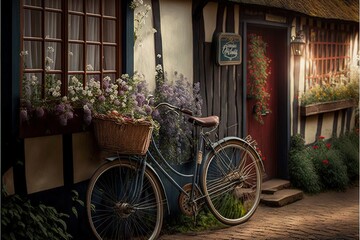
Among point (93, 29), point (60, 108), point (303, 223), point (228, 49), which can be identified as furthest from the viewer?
point (228, 49)

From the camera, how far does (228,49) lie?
8305 millimetres

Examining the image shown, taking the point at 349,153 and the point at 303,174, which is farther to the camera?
the point at 349,153

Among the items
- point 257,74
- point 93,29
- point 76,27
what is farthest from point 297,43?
point 76,27

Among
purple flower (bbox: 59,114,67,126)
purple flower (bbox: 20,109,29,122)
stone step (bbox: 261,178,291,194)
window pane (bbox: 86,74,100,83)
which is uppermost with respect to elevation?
window pane (bbox: 86,74,100,83)

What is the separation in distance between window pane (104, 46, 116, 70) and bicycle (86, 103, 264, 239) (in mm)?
642

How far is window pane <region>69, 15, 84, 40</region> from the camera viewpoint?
20.3ft

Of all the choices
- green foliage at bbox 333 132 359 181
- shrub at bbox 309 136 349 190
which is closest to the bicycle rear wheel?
shrub at bbox 309 136 349 190

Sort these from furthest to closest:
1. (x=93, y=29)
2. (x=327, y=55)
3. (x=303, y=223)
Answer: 1. (x=327, y=55)
2. (x=303, y=223)
3. (x=93, y=29)

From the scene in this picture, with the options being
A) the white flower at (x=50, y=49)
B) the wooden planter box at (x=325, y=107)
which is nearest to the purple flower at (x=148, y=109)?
the white flower at (x=50, y=49)

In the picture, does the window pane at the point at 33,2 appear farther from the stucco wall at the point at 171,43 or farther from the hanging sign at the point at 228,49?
the hanging sign at the point at 228,49

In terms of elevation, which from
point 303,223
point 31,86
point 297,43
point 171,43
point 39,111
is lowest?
point 303,223

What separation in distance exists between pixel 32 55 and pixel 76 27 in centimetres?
61

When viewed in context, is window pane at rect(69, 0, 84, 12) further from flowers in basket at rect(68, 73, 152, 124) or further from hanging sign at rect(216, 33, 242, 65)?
hanging sign at rect(216, 33, 242, 65)

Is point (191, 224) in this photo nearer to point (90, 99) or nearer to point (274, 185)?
point (90, 99)
